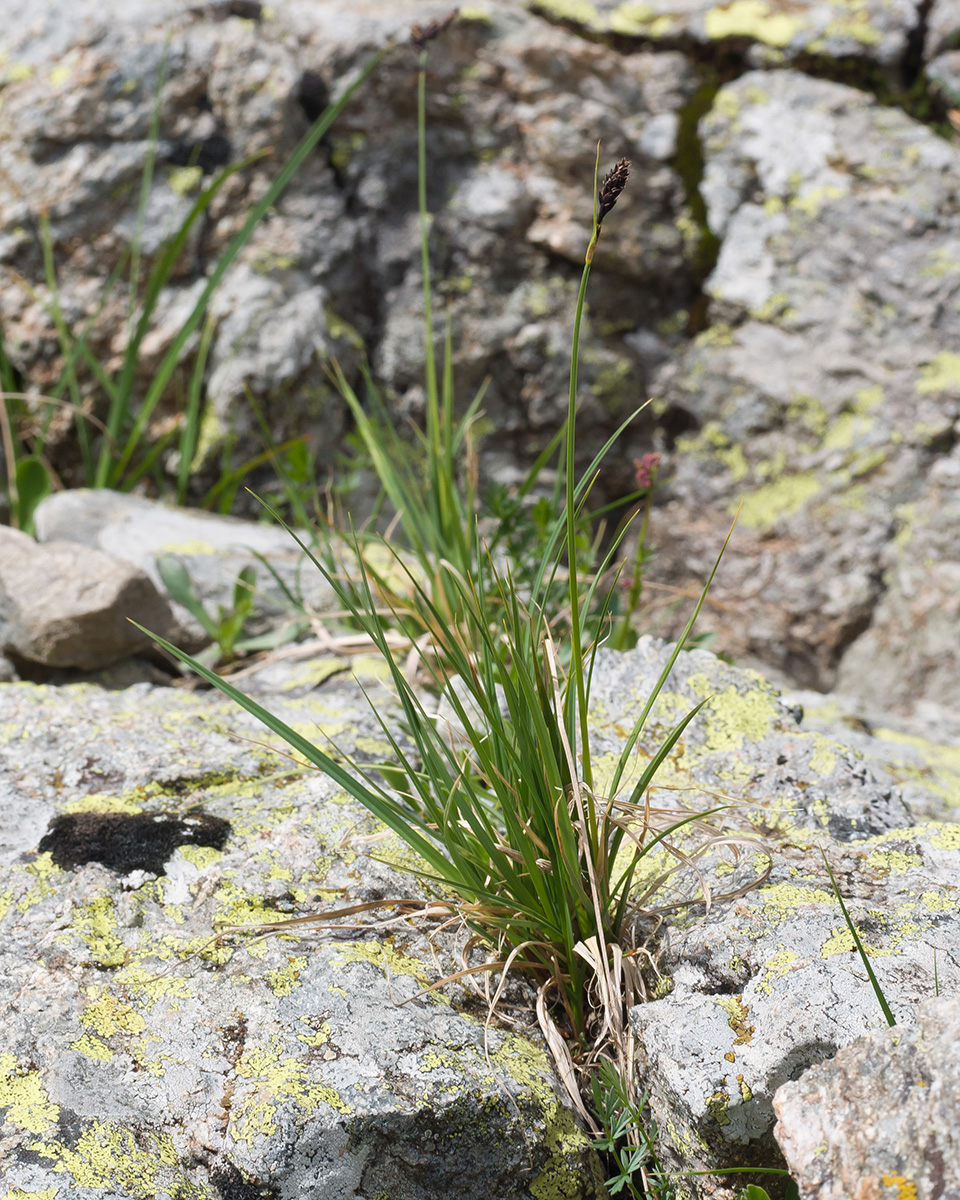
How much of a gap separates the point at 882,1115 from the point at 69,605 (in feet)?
6.21

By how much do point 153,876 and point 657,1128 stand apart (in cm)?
89

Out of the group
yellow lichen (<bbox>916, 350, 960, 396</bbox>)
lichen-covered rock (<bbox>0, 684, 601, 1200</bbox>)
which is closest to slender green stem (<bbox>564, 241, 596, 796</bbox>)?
lichen-covered rock (<bbox>0, 684, 601, 1200</bbox>)

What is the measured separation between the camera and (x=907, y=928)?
4.03 feet

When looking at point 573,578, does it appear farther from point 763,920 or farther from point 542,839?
point 763,920

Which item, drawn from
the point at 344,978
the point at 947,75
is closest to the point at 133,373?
the point at 344,978

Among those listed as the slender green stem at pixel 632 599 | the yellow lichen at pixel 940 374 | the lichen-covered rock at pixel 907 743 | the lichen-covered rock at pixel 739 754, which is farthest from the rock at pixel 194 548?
the yellow lichen at pixel 940 374

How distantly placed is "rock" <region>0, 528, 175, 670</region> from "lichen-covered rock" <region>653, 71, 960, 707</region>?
2008 mm

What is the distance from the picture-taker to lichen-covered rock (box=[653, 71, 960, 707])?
9.75ft

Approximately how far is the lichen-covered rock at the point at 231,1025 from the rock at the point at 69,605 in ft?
1.52

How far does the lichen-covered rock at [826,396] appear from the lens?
2973mm

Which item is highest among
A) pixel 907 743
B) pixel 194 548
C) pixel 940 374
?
pixel 940 374

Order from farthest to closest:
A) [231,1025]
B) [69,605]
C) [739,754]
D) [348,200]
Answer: [348,200], [69,605], [739,754], [231,1025]

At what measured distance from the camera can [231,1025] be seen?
1188 millimetres

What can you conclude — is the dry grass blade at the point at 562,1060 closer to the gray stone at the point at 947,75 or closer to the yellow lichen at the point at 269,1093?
the yellow lichen at the point at 269,1093
